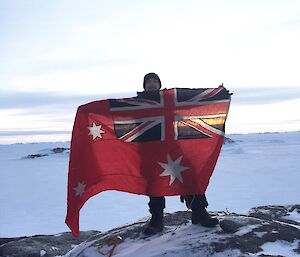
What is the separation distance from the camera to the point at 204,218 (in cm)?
481

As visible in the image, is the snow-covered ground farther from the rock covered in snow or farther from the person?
the person

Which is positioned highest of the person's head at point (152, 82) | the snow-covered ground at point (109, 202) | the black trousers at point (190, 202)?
the person's head at point (152, 82)

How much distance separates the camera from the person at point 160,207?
15.6 ft

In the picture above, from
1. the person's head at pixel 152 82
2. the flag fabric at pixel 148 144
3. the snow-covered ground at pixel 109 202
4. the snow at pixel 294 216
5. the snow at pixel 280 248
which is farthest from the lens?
the snow-covered ground at pixel 109 202

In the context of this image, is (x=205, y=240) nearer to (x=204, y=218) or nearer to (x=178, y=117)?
(x=204, y=218)

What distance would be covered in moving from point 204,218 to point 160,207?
512 mm

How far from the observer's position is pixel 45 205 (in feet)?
43.1

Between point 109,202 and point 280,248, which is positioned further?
point 109,202

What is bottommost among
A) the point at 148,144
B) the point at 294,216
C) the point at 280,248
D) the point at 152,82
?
the point at 294,216

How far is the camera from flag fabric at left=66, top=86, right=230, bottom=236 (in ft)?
15.4

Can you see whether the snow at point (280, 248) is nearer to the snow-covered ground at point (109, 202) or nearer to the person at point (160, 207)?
the person at point (160, 207)

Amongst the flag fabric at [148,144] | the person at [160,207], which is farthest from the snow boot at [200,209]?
the flag fabric at [148,144]

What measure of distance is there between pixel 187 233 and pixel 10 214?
8.34 meters

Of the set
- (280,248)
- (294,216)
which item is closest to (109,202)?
(294,216)
